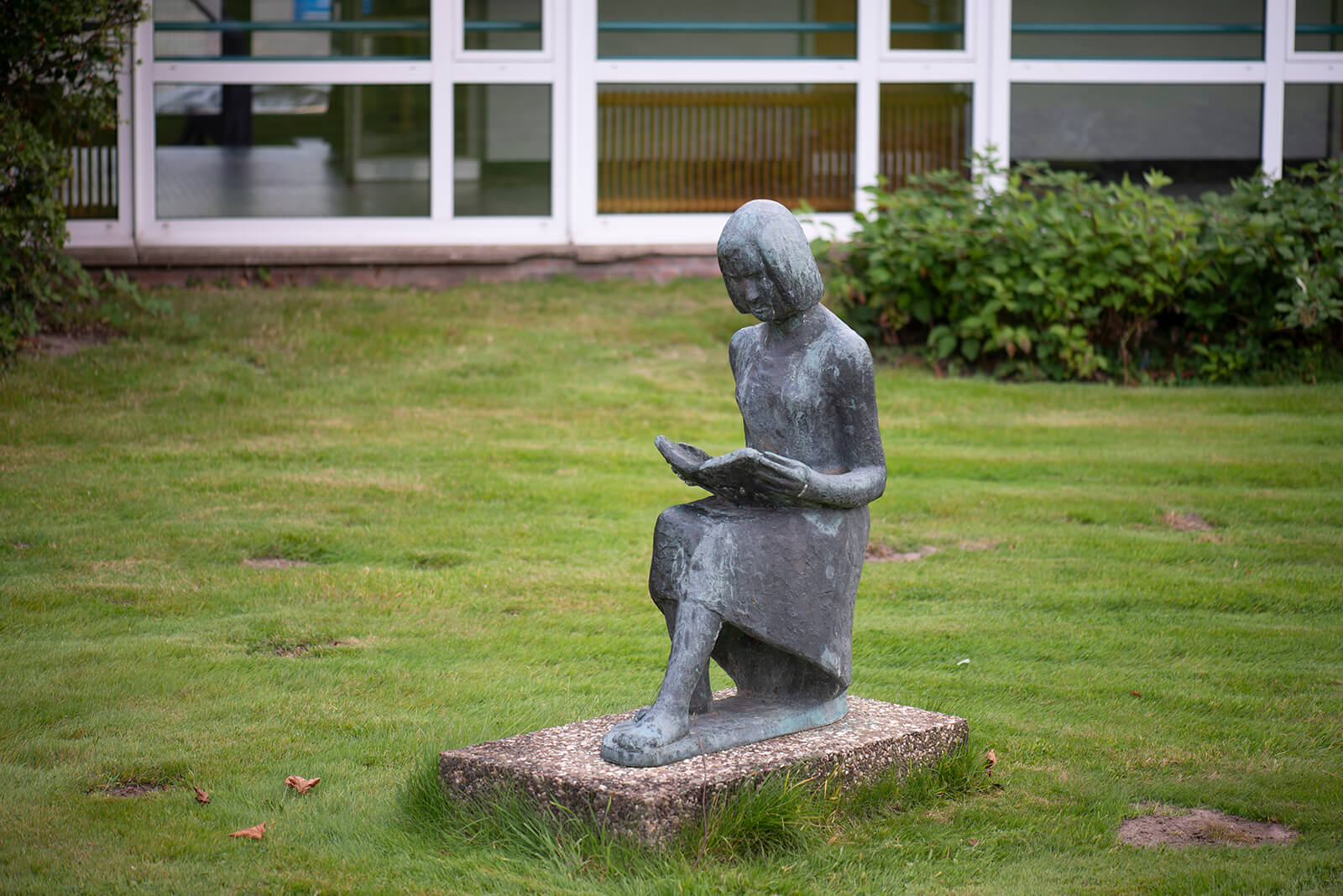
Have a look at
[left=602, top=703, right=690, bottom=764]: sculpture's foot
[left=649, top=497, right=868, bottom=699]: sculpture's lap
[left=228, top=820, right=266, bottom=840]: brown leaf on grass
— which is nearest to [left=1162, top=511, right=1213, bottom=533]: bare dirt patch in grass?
[left=649, top=497, right=868, bottom=699]: sculpture's lap

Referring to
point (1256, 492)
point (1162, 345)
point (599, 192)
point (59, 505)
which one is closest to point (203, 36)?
point (599, 192)

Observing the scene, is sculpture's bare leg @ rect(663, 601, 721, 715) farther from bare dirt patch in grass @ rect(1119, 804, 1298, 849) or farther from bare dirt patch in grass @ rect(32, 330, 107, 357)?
bare dirt patch in grass @ rect(32, 330, 107, 357)

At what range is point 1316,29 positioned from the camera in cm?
1370

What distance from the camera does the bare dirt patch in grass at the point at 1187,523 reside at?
689 cm

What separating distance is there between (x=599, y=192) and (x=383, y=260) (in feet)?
7.12

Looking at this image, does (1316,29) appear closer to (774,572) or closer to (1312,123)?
(1312,123)

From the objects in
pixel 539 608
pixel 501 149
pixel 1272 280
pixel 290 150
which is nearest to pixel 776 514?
pixel 539 608

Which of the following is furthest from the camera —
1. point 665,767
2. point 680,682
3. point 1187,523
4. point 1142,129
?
point 1142,129

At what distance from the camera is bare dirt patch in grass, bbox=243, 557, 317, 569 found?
619 cm

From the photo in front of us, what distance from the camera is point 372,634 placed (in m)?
5.40

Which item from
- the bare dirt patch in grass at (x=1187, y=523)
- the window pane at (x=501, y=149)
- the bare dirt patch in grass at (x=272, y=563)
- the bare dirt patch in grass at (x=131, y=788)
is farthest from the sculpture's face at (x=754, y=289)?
→ the window pane at (x=501, y=149)

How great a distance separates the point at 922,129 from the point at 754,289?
1036 cm

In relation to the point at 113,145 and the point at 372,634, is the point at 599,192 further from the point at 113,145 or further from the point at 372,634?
the point at 372,634

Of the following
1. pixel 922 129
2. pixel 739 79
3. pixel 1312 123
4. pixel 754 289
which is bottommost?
pixel 754 289
